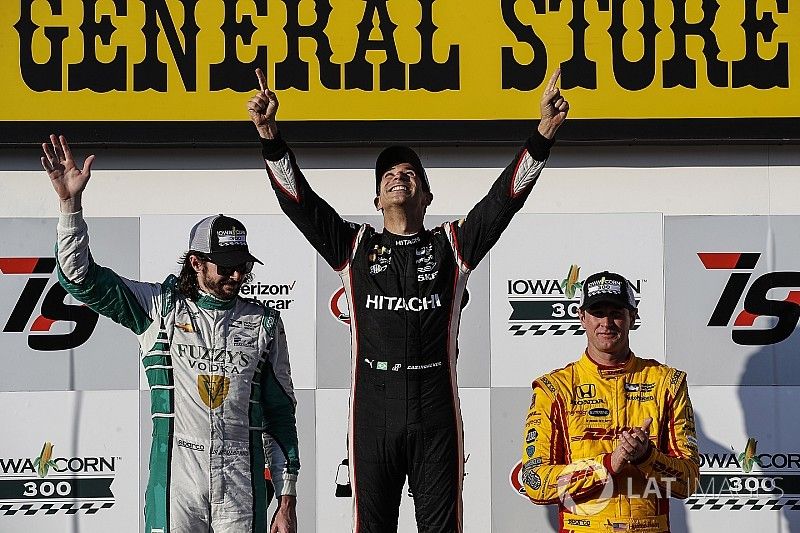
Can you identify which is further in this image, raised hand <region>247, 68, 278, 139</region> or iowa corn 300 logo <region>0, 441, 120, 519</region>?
iowa corn 300 logo <region>0, 441, 120, 519</region>

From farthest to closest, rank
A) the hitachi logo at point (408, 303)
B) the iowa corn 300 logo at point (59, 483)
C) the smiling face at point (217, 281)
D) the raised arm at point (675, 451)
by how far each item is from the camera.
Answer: the iowa corn 300 logo at point (59, 483)
the smiling face at point (217, 281)
the hitachi logo at point (408, 303)
the raised arm at point (675, 451)

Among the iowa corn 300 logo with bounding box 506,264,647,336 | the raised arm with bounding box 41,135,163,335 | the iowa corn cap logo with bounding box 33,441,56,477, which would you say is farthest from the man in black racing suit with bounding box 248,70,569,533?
the iowa corn cap logo with bounding box 33,441,56,477

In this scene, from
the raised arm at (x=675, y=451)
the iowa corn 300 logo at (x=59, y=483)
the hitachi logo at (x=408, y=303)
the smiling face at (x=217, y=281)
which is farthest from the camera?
the iowa corn 300 logo at (x=59, y=483)

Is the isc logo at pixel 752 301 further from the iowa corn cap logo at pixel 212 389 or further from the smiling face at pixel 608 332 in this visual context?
the iowa corn cap logo at pixel 212 389

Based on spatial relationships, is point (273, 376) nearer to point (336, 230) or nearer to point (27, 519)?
point (336, 230)

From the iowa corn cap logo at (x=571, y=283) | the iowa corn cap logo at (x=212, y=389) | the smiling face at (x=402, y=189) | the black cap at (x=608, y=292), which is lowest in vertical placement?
the iowa corn cap logo at (x=212, y=389)

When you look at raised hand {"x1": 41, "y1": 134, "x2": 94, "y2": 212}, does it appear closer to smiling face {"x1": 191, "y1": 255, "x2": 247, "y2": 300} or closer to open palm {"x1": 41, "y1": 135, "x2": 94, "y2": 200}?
open palm {"x1": 41, "y1": 135, "x2": 94, "y2": 200}

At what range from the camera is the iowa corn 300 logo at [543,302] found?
4879mm

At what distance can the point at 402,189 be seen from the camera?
359 centimetres

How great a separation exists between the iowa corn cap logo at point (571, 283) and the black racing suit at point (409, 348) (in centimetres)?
133

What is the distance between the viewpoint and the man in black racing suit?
3.53 metres

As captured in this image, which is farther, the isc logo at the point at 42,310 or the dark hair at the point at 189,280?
the isc logo at the point at 42,310

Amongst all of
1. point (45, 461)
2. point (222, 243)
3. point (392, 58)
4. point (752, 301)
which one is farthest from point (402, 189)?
point (45, 461)

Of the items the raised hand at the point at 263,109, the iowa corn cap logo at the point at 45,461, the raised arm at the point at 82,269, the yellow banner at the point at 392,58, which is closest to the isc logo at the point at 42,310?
the iowa corn cap logo at the point at 45,461
